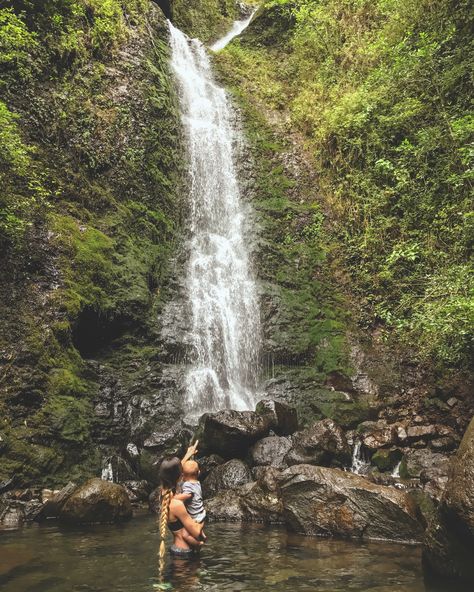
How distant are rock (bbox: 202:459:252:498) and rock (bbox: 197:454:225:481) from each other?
329 mm

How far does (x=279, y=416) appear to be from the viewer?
1089cm

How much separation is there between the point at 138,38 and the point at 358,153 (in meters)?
9.57

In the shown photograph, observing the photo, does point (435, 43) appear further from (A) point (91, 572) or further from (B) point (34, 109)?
(A) point (91, 572)

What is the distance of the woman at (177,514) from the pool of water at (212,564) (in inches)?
7.7

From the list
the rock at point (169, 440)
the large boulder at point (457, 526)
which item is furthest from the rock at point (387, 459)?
the large boulder at point (457, 526)

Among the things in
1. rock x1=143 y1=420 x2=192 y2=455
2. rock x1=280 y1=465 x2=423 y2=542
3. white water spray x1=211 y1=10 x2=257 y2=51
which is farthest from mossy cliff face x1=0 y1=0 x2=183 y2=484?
white water spray x1=211 y1=10 x2=257 y2=51

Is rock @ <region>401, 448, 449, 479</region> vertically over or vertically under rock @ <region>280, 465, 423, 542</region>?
over

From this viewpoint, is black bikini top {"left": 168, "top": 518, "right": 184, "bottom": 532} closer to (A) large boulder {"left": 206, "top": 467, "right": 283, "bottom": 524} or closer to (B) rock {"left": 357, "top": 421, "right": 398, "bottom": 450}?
(A) large boulder {"left": 206, "top": 467, "right": 283, "bottom": 524}

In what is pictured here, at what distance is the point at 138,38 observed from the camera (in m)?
18.3

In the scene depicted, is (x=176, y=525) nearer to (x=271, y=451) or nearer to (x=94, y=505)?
(x=94, y=505)

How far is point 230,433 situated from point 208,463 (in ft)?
2.58

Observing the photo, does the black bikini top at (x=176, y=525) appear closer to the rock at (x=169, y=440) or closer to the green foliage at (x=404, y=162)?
the rock at (x=169, y=440)

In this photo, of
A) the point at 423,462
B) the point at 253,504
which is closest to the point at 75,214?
the point at 253,504

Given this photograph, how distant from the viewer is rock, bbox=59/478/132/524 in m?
7.84
